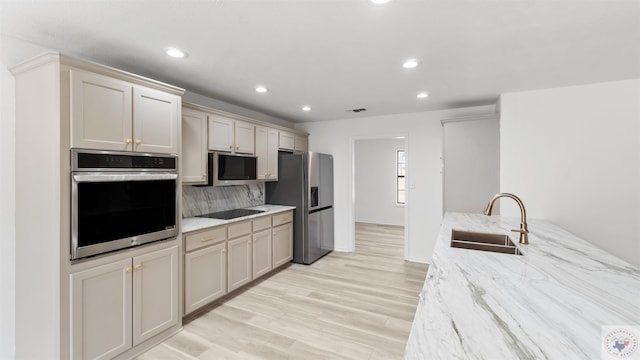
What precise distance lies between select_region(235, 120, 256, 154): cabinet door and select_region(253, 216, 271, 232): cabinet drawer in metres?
0.92

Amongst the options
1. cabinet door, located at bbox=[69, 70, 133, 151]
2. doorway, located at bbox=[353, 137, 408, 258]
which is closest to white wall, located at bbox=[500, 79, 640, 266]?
cabinet door, located at bbox=[69, 70, 133, 151]

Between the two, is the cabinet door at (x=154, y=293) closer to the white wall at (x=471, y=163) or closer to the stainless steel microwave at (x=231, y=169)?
the stainless steel microwave at (x=231, y=169)

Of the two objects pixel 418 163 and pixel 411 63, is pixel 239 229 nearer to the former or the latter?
pixel 411 63

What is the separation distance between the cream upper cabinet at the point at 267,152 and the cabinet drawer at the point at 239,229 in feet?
2.67

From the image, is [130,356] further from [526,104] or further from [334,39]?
[526,104]

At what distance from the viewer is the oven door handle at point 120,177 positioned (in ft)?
5.85

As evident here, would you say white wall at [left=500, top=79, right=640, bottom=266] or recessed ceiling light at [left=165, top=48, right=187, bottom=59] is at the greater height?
recessed ceiling light at [left=165, top=48, right=187, bottom=59]

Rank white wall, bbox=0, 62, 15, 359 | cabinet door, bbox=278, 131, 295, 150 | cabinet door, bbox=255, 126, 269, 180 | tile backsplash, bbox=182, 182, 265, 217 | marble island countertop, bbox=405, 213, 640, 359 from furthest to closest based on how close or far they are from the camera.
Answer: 1. cabinet door, bbox=278, 131, 295, 150
2. cabinet door, bbox=255, 126, 269, 180
3. tile backsplash, bbox=182, 182, 265, 217
4. white wall, bbox=0, 62, 15, 359
5. marble island countertop, bbox=405, 213, 640, 359

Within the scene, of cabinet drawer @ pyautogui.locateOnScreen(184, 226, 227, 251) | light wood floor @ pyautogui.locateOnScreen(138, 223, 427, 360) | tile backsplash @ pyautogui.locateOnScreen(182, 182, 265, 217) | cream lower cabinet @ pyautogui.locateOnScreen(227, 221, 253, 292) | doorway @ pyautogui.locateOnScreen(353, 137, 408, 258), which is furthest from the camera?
doorway @ pyautogui.locateOnScreen(353, 137, 408, 258)

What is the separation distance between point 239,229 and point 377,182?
5234mm

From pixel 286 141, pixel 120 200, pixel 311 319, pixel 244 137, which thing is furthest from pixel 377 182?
pixel 120 200

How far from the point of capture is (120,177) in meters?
1.97

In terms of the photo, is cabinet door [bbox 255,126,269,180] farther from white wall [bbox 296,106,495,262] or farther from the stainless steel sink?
the stainless steel sink

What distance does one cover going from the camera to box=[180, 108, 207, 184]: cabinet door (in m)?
2.85
